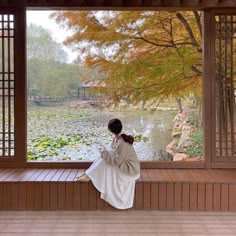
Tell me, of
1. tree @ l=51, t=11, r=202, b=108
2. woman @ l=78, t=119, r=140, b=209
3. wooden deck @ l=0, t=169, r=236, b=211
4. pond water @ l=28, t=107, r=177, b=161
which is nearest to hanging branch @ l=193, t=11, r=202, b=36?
tree @ l=51, t=11, r=202, b=108

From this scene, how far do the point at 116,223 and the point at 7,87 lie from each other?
252 centimetres

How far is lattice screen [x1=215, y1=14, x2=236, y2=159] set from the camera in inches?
179

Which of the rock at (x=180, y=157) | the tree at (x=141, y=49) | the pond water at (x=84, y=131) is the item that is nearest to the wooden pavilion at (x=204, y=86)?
the pond water at (x=84, y=131)

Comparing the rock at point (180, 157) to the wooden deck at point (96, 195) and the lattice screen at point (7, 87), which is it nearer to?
the wooden deck at point (96, 195)

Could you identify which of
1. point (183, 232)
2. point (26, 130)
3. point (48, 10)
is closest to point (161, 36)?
point (48, 10)

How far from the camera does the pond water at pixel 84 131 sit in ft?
15.9

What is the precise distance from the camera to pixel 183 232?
10.3 ft

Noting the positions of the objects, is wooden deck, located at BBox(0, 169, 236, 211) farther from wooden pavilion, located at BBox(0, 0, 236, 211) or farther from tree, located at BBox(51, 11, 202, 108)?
tree, located at BBox(51, 11, 202, 108)

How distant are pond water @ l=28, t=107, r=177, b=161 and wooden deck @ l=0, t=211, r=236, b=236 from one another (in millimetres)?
1260

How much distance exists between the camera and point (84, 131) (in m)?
4.92

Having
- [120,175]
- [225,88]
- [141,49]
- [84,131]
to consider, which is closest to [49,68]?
[84,131]

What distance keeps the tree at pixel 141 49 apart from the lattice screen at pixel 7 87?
0.80m

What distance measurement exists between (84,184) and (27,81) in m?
1.85

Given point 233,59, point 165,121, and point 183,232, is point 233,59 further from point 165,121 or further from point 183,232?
point 183,232
